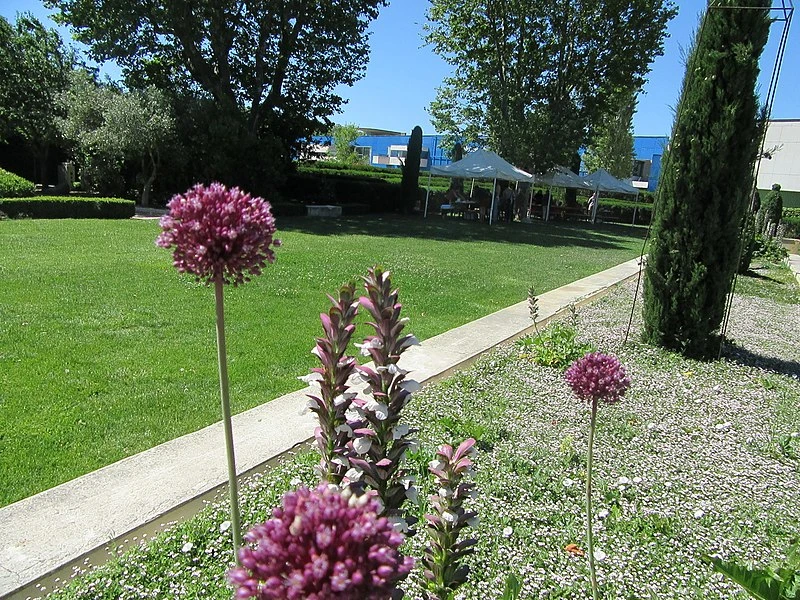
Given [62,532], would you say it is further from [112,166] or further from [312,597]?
[112,166]

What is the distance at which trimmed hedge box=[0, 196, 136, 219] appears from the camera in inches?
579

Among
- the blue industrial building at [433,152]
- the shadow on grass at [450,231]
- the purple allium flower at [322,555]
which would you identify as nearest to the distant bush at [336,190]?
the shadow on grass at [450,231]

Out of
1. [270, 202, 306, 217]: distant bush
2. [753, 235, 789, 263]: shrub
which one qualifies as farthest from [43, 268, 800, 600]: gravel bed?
[270, 202, 306, 217]: distant bush

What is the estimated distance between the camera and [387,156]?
71.0 metres

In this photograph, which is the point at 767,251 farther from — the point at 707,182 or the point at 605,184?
the point at 707,182

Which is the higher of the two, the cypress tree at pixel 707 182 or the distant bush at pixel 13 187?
the cypress tree at pixel 707 182

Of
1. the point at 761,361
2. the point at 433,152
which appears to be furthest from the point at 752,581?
the point at 433,152

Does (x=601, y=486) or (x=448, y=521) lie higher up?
(x=448, y=521)

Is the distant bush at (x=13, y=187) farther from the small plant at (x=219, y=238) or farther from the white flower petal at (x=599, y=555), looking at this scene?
the white flower petal at (x=599, y=555)

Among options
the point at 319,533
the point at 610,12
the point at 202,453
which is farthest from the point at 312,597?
the point at 610,12

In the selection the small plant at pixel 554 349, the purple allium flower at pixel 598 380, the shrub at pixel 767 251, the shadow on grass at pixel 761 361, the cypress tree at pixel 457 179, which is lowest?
the shadow on grass at pixel 761 361

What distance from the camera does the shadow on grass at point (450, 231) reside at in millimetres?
17234

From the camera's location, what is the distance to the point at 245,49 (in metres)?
21.1

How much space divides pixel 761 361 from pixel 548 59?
73.2 feet
